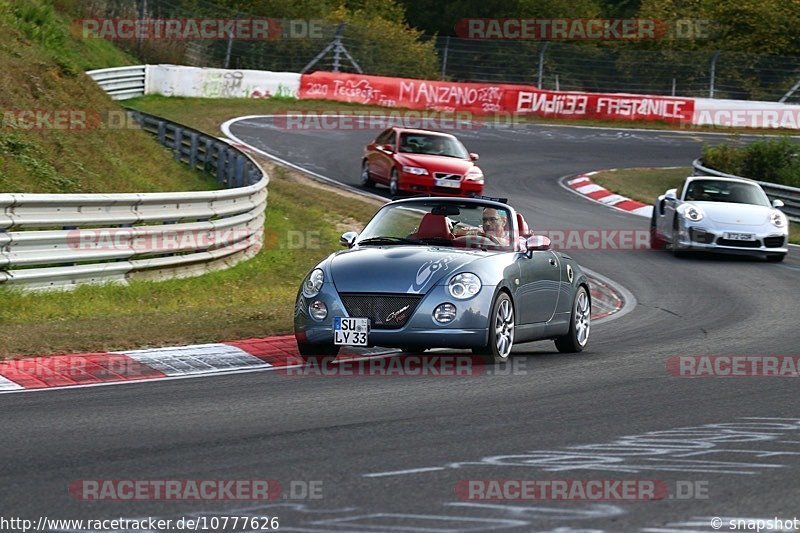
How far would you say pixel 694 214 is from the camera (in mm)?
21625

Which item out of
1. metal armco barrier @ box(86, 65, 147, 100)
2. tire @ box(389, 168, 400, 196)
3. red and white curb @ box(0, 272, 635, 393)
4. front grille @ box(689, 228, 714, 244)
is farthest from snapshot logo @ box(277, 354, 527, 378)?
metal armco barrier @ box(86, 65, 147, 100)

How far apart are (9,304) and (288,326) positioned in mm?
2755

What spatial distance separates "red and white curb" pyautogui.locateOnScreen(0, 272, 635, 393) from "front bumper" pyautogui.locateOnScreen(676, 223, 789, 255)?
35.9ft

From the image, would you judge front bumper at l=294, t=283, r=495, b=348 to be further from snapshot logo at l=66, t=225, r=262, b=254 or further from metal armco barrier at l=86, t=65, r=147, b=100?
metal armco barrier at l=86, t=65, r=147, b=100

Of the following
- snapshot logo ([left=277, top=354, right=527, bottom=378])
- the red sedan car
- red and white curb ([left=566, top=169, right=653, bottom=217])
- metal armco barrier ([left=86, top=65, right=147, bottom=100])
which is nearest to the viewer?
snapshot logo ([left=277, top=354, right=527, bottom=378])

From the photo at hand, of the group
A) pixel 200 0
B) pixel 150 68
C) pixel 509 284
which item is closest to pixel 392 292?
pixel 509 284

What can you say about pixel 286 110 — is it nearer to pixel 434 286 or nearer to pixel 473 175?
pixel 473 175

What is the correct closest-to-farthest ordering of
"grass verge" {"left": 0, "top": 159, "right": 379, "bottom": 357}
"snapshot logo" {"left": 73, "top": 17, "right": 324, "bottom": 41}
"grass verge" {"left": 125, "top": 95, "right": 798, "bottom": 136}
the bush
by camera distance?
"grass verge" {"left": 0, "top": 159, "right": 379, "bottom": 357}
the bush
"grass verge" {"left": 125, "top": 95, "right": 798, "bottom": 136}
"snapshot logo" {"left": 73, "top": 17, "right": 324, "bottom": 41}

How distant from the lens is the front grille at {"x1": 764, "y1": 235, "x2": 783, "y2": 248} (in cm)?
2156

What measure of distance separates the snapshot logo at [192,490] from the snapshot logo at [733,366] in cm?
515

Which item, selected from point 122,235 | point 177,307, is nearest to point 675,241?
point 177,307

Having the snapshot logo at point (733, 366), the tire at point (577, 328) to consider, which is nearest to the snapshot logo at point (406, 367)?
the tire at point (577, 328)

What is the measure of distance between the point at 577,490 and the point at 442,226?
5.63 metres

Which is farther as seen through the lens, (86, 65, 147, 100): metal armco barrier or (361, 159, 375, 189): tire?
(86, 65, 147, 100): metal armco barrier
